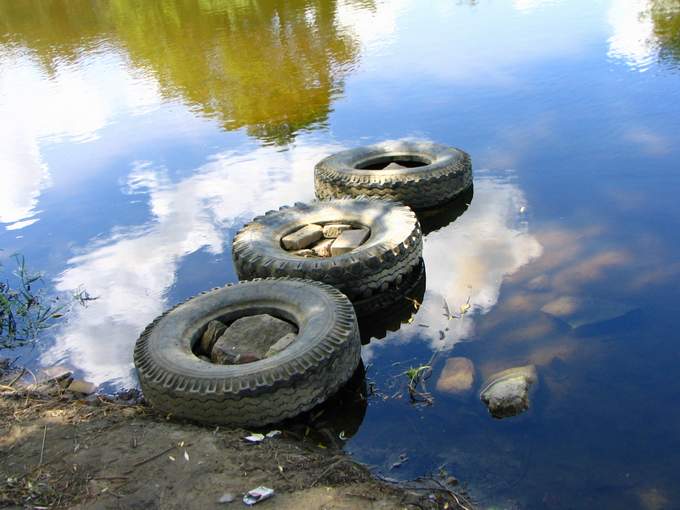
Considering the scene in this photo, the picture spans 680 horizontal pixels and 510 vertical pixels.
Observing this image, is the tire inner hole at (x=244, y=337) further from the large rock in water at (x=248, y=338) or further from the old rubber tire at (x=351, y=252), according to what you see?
the old rubber tire at (x=351, y=252)

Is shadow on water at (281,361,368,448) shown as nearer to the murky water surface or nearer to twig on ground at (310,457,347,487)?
the murky water surface

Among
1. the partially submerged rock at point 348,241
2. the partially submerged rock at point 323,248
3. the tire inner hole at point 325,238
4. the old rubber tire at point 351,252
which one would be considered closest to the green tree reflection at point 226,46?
the old rubber tire at point 351,252

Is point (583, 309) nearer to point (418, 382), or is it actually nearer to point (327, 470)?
point (418, 382)

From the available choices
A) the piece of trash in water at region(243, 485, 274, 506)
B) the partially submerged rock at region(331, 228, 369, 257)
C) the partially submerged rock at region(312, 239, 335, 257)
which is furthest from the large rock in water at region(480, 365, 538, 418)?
the partially submerged rock at region(312, 239, 335, 257)

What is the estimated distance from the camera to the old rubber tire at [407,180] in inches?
311

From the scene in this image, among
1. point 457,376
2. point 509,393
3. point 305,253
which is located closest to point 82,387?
point 305,253

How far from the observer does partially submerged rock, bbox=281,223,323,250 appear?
6.87 meters

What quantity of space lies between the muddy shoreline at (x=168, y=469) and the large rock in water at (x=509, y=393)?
2.64 ft

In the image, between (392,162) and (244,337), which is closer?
(244,337)

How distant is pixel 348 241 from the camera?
665 centimetres

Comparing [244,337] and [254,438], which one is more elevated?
[244,337]

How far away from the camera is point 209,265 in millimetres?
7492

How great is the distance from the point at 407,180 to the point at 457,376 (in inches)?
127

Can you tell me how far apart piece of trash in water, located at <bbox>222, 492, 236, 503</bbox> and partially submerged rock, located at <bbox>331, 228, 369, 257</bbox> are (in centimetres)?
300
